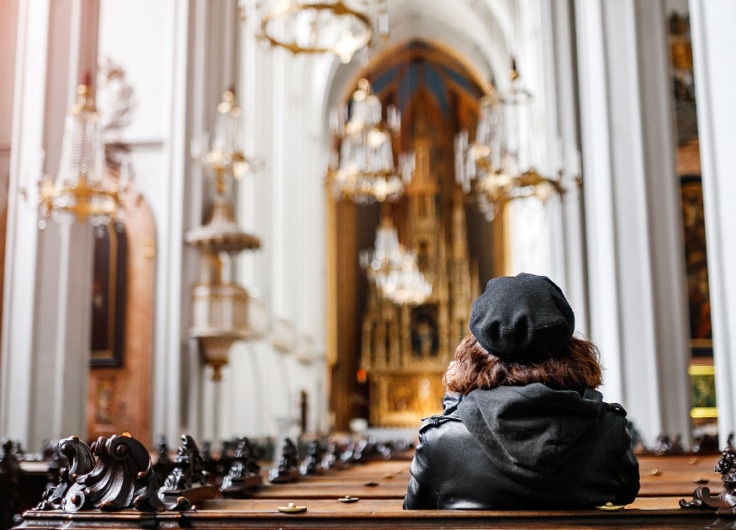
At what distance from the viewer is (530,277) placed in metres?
A: 2.53

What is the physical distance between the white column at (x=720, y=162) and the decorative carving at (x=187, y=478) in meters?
3.29

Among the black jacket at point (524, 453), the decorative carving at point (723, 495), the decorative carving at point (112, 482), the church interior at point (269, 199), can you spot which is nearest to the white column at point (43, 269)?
the church interior at point (269, 199)

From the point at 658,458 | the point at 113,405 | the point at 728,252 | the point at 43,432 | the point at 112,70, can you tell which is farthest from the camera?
the point at 112,70

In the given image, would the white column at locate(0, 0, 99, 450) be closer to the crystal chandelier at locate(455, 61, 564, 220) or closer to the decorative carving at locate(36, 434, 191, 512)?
the crystal chandelier at locate(455, 61, 564, 220)

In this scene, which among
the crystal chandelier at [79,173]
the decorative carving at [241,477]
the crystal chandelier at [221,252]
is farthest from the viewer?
the crystal chandelier at [221,252]

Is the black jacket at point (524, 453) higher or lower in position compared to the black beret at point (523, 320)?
lower

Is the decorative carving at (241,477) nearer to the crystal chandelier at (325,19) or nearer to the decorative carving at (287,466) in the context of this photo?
the decorative carving at (287,466)

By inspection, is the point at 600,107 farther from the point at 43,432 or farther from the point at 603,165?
the point at 43,432

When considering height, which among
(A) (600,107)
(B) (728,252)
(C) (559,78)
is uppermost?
(C) (559,78)

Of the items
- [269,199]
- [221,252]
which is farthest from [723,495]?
[269,199]

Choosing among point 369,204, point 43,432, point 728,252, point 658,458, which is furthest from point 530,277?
point 369,204

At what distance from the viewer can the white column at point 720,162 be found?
5.35m

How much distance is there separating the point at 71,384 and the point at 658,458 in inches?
173

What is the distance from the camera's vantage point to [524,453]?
94.7 inches
